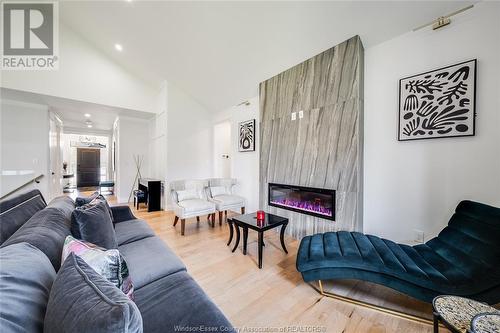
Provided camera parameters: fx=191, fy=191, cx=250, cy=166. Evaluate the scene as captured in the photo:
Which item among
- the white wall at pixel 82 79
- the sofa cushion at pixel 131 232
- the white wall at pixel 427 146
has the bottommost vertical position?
the sofa cushion at pixel 131 232

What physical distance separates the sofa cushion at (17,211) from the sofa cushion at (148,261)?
2.24 ft

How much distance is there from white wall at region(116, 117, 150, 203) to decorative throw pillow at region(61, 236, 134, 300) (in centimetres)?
546

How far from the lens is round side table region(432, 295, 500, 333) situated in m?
1.00

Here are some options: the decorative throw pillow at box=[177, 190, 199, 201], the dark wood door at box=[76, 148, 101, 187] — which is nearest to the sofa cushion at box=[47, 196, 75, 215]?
the decorative throw pillow at box=[177, 190, 199, 201]

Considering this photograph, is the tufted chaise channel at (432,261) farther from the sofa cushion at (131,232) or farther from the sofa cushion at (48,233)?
the sofa cushion at (48,233)

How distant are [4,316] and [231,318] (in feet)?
4.43

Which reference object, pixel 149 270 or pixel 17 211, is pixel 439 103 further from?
pixel 17 211

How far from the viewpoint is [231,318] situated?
1.51 metres

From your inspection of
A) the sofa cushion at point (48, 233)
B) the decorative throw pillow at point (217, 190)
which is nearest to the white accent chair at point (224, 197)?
the decorative throw pillow at point (217, 190)

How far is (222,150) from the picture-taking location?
5.75 metres

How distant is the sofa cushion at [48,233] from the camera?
1.02 m

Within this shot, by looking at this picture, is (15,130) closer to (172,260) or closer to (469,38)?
(172,260)

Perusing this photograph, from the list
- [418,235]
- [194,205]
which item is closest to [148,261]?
[194,205]

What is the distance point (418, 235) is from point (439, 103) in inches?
57.7
